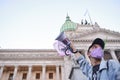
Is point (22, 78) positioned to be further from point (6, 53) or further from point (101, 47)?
point (101, 47)

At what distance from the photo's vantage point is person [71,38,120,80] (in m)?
2.38

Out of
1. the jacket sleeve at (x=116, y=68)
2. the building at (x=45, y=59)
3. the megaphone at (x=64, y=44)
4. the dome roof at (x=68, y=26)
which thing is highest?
the dome roof at (x=68, y=26)

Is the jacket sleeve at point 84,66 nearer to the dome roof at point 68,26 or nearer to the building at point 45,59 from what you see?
the building at point 45,59

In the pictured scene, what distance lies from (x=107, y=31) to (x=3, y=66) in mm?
20804

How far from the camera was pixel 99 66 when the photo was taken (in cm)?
274

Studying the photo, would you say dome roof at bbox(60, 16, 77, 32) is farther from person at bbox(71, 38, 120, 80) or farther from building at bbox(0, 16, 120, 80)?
person at bbox(71, 38, 120, 80)

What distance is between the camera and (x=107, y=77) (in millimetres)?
2414

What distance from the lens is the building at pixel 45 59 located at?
26672mm

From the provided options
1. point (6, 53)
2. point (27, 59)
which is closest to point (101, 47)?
point (27, 59)

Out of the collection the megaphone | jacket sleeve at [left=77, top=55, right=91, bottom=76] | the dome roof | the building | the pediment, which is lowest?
jacket sleeve at [left=77, top=55, right=91, bottom=76]

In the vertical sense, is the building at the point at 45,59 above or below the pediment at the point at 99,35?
below

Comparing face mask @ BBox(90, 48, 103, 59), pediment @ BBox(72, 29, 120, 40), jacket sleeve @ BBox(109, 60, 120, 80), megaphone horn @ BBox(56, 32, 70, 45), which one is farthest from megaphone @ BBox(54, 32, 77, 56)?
pediment @ BBox(72, 29, 120, 40)

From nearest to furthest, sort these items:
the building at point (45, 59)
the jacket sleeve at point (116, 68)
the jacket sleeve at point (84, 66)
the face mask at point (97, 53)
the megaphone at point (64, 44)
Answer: the jacket sleeve at point (116, 68) → the face mask at point (97, 53) → the jacket sleeve at point (84, 66) → the megaphone at point (64, 44) → the building at point (45, 59)

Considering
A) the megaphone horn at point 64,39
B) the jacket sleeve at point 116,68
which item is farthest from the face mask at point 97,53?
the megaphone horn at point 64,39
